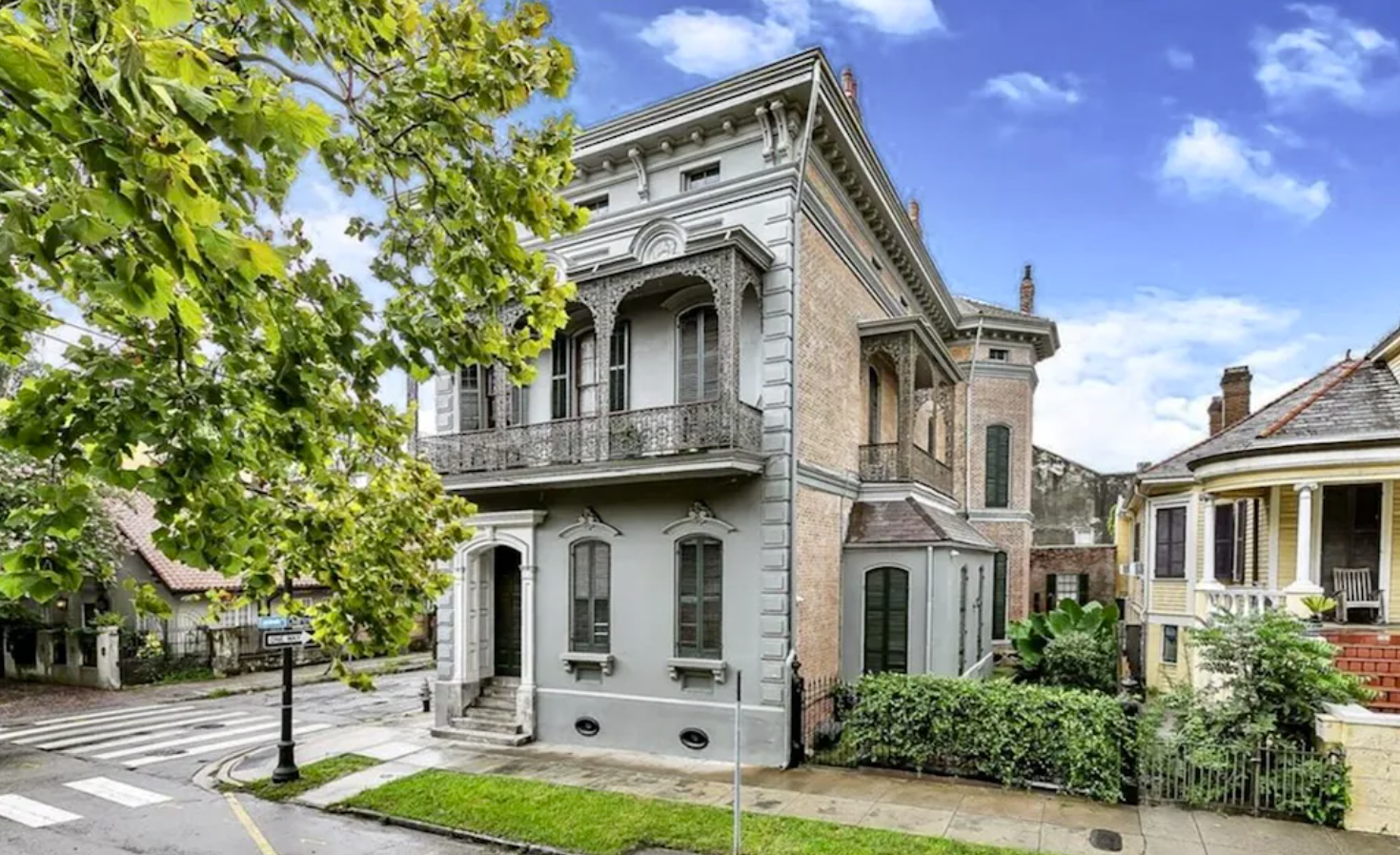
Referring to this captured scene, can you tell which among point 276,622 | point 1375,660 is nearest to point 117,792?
point 276,622

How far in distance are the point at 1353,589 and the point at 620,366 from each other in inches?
566

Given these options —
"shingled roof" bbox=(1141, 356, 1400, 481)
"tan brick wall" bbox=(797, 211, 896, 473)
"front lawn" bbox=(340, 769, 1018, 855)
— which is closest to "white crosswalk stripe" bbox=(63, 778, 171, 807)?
"front lawn" bbox=(340, 769, 1018, 855)

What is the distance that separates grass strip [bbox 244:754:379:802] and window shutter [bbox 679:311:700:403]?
8.15 m

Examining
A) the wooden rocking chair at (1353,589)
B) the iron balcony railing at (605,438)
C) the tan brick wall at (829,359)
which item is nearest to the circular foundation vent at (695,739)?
the iron balcony railing at (605,438)

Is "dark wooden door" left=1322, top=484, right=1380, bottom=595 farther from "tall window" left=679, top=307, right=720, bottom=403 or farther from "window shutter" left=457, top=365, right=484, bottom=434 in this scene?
"window shutter" left=457, top=365, right=484, bottom=434

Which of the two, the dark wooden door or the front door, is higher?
the dark wooden door

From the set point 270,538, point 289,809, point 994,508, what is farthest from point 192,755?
point 994,508

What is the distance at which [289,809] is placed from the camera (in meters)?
10.5

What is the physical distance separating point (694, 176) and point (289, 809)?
38.4 feet

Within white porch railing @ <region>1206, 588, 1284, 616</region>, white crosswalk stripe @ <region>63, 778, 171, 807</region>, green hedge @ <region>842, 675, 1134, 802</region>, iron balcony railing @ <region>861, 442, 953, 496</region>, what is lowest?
white crosswalk stripe @ <region>63, 778, 171, 807</region>

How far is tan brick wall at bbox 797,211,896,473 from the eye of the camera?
504 inches

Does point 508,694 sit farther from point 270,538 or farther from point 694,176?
point 694,176

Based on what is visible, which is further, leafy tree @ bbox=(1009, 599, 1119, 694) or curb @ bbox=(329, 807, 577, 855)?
leafy tree @ bbox=(1009, 599, 1119, 694)

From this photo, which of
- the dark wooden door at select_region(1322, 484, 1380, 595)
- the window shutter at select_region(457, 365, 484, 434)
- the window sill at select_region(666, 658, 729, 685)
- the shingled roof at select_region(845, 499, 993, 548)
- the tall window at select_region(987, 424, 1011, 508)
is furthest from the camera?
the tall window at select_region(987, 424, 1011, 508)
